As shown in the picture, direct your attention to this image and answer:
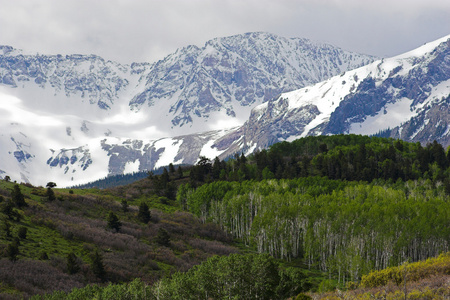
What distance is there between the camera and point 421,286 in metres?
46.6

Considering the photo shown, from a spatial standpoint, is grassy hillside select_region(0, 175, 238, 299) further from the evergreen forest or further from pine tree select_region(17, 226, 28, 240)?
the evergreen forest

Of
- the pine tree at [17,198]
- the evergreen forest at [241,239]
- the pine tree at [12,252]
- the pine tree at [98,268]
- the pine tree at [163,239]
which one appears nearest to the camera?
the evergreen forest at [241,239]

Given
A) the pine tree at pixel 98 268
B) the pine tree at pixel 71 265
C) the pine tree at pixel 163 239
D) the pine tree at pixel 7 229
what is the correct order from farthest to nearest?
the pine tree at pixel 163 239 < the pine tree at pixel 7 229 < the pine tree at pixel 98 268 < the pine tree at pixel 71 265

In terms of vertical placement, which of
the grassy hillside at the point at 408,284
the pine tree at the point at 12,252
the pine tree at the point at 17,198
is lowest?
the grassy hillside at the point at 408,284

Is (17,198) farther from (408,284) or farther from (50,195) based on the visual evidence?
(408,284)

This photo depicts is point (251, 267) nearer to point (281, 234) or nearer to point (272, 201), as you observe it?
point (281, 234)

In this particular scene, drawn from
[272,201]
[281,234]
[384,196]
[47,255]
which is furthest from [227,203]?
[47,255]

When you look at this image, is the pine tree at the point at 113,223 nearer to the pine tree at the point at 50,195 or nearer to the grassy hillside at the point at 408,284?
the pine tree at the point at 50,195

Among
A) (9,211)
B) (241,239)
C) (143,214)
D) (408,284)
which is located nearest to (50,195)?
(143,214)

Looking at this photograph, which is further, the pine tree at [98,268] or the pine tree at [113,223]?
the pine tree at [113,223]

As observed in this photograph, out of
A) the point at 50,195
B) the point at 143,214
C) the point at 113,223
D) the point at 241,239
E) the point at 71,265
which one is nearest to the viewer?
the point at 71,265

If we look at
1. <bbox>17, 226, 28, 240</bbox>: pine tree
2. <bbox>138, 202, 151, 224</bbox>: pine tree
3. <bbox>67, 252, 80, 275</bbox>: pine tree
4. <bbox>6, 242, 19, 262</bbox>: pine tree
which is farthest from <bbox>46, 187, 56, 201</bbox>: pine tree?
<bbox>6, 242, 19, 262</bbox>: pine tree

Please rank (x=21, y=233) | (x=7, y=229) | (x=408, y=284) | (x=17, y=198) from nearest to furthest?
(x=408, y=284) < (x=7, y=229) < (x=21, y=233) < (x=17, y=198)

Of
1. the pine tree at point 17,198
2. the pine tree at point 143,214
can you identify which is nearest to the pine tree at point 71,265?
the pine tree at point 17,198
